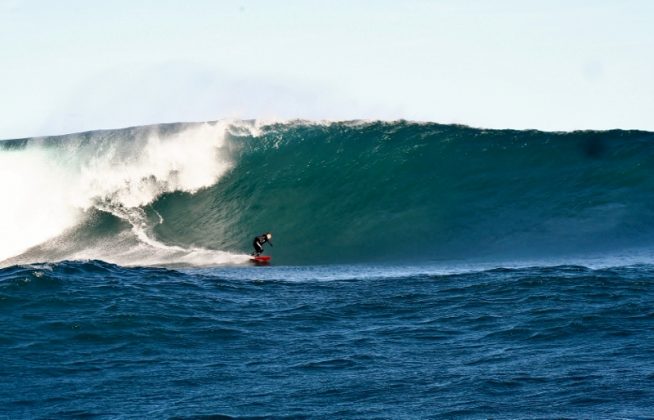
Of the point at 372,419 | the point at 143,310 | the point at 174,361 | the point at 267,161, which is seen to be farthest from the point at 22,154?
the point at 372,419

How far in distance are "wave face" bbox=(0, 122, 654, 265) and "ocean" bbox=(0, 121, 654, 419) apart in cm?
6

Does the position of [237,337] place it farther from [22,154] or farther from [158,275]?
[22,154]

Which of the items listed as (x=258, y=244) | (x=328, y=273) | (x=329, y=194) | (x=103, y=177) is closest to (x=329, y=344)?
(x=328, y=273)

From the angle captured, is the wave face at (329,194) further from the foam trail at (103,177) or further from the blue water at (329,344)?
the blue water at (329,344)

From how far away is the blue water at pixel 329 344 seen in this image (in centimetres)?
916

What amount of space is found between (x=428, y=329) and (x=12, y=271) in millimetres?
7757

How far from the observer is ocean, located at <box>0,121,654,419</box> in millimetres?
9656

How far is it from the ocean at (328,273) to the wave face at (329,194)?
0.21 ft

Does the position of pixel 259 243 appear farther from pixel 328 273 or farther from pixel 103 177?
pixel 103 177

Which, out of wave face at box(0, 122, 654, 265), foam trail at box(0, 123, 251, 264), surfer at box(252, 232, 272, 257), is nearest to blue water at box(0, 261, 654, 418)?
surfer at box(252, 232, 272, 257)

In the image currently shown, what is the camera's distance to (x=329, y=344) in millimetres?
11562

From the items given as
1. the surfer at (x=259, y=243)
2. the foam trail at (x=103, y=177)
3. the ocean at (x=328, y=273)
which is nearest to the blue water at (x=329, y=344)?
the ocean at (x=328, y=273)

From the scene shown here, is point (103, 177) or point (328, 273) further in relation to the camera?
point (103, 177)

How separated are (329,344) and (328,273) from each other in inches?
248
